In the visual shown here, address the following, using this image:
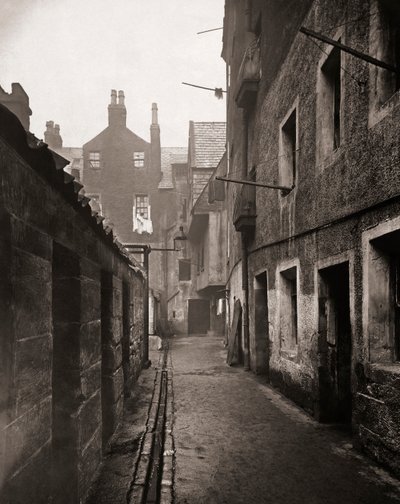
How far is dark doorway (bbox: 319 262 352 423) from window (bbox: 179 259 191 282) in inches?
832

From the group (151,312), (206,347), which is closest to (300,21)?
(206,347)

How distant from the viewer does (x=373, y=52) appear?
16.4 feet

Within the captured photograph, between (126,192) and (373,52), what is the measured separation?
26.2m

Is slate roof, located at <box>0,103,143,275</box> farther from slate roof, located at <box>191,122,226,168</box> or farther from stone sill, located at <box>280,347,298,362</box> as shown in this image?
slate roof, located at <box>191,122,226,168</box>

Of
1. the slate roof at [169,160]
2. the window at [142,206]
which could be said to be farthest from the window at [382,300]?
the slate roof at [169,160]

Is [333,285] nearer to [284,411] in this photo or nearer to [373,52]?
[284,411]

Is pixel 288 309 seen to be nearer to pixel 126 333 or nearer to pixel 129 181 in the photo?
pixel 126 333

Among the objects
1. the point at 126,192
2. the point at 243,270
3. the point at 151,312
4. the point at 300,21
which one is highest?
the point at 126,192

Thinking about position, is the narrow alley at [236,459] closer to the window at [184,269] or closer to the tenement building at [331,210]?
the tenement building at [331,210]

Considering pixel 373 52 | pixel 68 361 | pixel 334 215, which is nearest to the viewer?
pixel 68 361

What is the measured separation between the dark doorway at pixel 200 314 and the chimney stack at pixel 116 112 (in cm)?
1361

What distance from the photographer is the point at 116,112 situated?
30688mm

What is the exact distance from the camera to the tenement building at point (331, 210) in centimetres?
487

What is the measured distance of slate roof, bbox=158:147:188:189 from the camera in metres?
30.5
